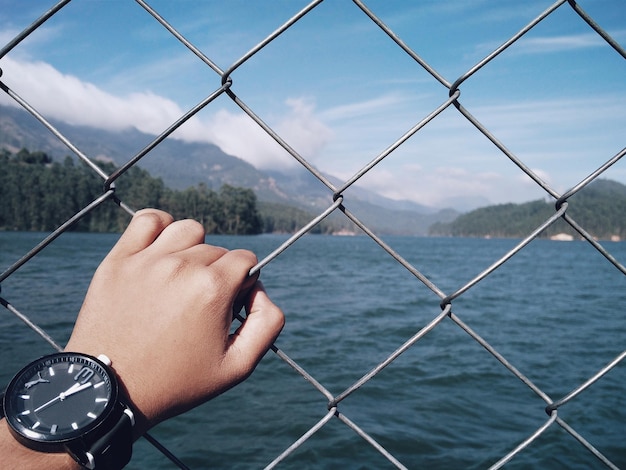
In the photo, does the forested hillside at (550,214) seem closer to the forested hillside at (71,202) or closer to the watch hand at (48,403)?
the forested hillside at (71,202)

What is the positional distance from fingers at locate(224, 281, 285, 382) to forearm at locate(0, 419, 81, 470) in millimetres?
364

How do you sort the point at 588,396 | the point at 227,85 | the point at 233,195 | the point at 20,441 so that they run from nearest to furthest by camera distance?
the point at 20,441
the point at 227,85
the point at 588,396
the point at 233,195

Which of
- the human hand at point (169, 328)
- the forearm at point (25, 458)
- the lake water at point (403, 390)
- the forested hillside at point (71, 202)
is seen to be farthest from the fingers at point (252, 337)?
Answer: the forested hillside at point (71, 202)

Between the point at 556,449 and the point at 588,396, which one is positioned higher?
the point at 588,396

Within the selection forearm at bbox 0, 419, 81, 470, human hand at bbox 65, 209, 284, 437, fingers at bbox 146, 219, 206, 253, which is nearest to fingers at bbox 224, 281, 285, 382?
human hand at bbox 65, 209, 284, 437

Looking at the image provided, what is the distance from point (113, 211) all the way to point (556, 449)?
257 ft

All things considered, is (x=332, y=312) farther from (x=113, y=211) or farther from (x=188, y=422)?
(x=113, y=211)

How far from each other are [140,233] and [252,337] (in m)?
0.38

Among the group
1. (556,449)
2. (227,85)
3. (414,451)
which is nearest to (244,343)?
(227,85)

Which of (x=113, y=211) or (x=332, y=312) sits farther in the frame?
(x=113, y=211)

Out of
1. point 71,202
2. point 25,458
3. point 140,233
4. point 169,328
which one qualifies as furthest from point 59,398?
point 71,202

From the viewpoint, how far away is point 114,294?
1.15 meters

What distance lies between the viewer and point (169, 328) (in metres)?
1.09

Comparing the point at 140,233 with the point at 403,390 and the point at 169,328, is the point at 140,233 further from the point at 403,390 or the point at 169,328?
the point at 403,390
